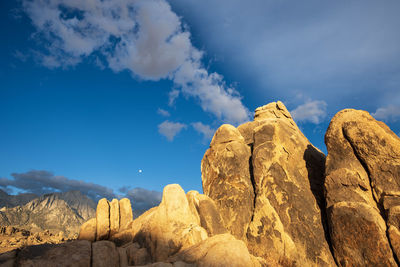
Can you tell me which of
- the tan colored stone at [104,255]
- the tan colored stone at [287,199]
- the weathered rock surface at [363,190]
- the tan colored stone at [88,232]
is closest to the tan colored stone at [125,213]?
the tan colored stone at [88,232]

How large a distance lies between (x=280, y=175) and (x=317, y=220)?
4754 millimetres

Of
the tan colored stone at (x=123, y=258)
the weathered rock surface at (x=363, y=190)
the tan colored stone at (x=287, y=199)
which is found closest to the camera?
the weathered rock surface at (x=363, y=190)

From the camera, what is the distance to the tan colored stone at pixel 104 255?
555 inches

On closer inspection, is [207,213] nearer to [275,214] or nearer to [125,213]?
[275,214]

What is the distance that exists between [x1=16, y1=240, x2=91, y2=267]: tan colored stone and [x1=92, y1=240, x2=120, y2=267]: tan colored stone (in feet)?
1.52

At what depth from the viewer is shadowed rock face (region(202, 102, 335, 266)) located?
19125 millimetres

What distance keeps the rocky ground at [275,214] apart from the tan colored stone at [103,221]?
105mm

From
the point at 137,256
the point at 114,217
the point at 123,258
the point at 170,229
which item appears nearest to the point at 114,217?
the point at 114,217

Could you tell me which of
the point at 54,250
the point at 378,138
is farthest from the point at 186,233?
the point at 378,138

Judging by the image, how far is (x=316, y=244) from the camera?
18531 mm

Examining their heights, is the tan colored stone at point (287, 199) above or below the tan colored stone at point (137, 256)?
above

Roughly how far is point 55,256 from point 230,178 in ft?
55.1

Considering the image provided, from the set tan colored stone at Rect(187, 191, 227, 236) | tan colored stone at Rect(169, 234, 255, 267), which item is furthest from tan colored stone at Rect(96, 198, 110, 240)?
tan colored stone at Rect(169, 234, 255, 267)

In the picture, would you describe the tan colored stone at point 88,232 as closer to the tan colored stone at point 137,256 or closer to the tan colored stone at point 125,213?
the tan colored stone at point 125,213
